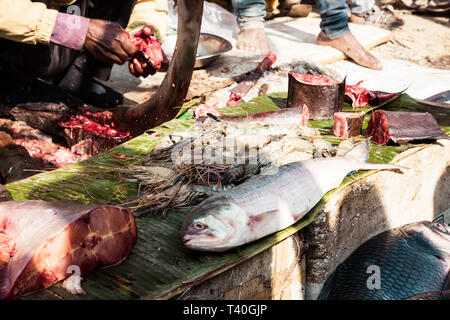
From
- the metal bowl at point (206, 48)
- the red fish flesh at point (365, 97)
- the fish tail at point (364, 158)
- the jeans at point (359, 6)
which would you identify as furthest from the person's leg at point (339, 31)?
the fish tail at point (364, 158)

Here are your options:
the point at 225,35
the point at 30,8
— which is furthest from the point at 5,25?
the point at 225,35

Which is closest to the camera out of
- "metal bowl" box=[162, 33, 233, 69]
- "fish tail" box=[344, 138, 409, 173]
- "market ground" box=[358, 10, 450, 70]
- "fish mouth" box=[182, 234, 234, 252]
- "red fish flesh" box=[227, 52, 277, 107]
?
"fish mouth" box=[182, 234, 234, 252]

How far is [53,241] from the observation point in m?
2.21

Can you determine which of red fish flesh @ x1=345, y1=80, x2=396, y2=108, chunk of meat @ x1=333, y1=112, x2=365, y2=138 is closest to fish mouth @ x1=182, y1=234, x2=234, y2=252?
chunk of meat @ x1=333, y1=112, x2=365, y2=138

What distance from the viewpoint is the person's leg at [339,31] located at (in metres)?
8.15

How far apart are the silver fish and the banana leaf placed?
0.07 metres

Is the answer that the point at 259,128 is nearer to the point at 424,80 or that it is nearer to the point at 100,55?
the point at 100,55

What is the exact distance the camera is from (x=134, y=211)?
118 inches

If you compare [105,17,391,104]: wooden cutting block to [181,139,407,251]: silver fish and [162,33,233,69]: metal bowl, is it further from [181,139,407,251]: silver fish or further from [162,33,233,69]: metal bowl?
[181,139,407,251]: silver fish

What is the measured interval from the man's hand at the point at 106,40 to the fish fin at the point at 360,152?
250cm

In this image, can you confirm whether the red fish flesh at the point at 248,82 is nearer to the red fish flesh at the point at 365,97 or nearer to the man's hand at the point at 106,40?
the red fish flesh at the point at 365,97

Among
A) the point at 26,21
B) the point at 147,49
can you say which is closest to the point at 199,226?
the point at 147,49

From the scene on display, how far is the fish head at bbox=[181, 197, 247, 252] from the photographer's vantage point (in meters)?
2.46

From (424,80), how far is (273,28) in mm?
3905
